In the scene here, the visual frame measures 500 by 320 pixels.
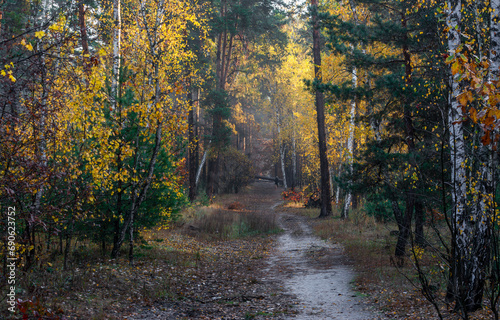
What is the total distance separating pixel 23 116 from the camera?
4.66 m

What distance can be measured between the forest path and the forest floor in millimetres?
18

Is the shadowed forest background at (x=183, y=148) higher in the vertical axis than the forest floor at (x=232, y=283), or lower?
higher

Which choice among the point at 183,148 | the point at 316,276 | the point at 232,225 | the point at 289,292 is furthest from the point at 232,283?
the point at 232,225

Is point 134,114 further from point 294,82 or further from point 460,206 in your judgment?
point 294,82

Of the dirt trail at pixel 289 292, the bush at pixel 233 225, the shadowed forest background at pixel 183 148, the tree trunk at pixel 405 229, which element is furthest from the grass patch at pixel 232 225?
the tree trunk at pixel 405 229

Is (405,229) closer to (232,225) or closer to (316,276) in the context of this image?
(316,276)

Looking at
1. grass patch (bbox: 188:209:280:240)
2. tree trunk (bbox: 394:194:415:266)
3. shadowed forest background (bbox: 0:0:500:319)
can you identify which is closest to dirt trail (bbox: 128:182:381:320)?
shadowed forest background (bbox: 0:0:500:319)

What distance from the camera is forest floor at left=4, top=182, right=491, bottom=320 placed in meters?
5.81

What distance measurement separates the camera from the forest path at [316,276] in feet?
20.4

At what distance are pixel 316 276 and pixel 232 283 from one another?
2129 mm

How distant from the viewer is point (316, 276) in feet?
28.6

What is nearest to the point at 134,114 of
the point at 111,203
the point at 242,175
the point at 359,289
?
the point at 111,203

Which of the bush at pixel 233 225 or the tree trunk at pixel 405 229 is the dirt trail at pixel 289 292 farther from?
the bush at pixel 233 225

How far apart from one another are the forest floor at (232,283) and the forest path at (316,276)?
18mm
